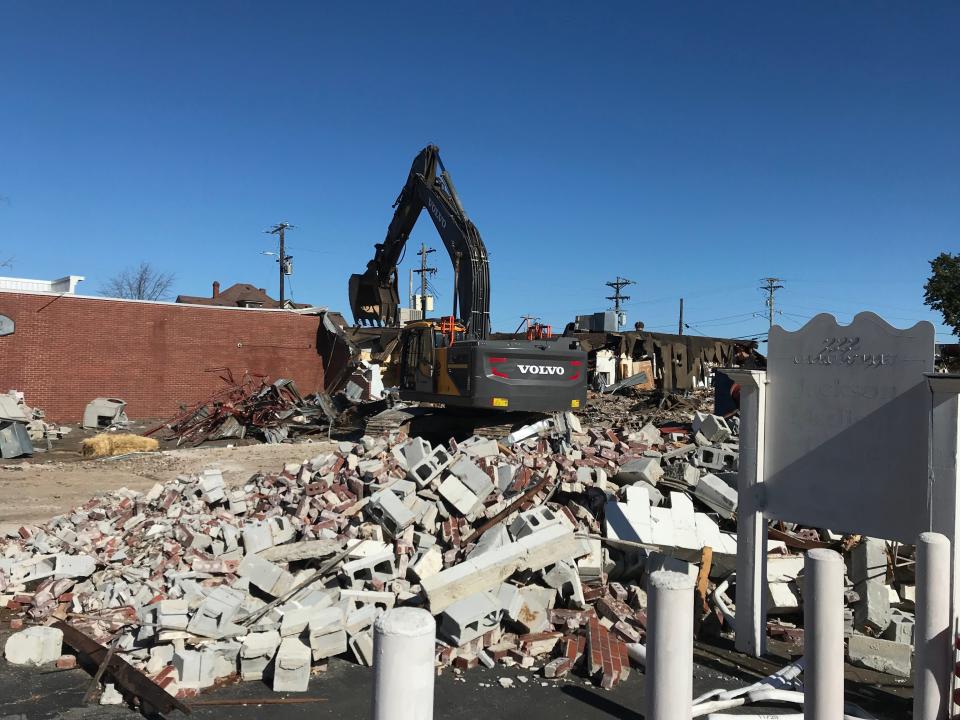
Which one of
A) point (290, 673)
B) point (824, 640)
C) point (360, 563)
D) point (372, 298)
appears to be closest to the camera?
point (824, 640)

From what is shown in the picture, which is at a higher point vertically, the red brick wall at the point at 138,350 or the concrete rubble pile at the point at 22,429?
the red brick wall at the point at 138,350

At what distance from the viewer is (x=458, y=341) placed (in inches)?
598

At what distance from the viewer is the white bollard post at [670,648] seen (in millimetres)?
3635

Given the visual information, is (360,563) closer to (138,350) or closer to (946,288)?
(138,350)

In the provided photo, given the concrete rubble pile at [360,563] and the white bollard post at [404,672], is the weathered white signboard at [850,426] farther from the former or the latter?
the white bollard post at [404,672]

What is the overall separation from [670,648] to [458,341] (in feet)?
38.6

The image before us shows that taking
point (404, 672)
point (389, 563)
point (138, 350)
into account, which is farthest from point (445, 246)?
point (404, 672)

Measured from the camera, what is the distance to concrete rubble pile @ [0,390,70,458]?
57.1 ft

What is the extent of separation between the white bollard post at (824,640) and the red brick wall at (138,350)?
80.0ft

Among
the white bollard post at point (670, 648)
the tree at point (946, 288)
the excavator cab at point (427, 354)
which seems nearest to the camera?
the white bollard post at point (670, 648)

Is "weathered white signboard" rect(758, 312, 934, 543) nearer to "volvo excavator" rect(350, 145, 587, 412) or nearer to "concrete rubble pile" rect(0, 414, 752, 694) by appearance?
"concrete rubble pile" rect(0, 414, 752, 694)

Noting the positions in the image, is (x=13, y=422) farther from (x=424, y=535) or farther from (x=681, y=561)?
(x=681, y=561)

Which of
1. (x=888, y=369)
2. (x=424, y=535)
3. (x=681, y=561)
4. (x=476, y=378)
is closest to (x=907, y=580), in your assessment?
(x=681, y=561)

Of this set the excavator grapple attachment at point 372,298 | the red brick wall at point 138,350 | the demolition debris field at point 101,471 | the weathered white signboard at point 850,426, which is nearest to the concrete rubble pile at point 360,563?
the weathered white signboard at point 850,426
